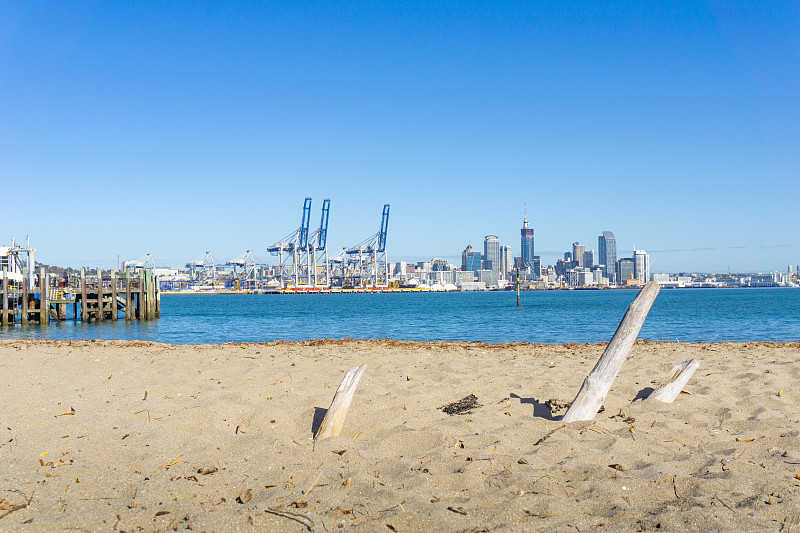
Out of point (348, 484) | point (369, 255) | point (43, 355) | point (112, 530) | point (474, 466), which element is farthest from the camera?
point (369, 255)

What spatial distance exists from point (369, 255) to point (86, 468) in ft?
454

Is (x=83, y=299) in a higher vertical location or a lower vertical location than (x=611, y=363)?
lower

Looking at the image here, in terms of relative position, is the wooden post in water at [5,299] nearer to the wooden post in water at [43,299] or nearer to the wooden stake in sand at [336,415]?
the wooden post in water at [43,299]

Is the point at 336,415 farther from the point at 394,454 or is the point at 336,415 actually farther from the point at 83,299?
the point at 83,299

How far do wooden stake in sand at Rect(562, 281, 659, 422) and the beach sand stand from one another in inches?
7.6

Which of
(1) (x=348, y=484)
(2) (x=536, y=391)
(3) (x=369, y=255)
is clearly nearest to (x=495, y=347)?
(2) (x=536, y=391)

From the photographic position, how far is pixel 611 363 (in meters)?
4.84

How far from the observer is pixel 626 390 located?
6.16 m

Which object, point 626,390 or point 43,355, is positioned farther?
point 43,355

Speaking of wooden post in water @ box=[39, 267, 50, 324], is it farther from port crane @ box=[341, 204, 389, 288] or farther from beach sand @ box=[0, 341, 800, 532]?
port crane @ box=[341, 204, 389, 288]

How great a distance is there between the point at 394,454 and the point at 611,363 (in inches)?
80.3

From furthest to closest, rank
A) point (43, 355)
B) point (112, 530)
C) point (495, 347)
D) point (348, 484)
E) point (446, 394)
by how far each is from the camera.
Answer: point (495, 347) < point (43, 355) < point (446, 394) < point (348, 484) < point (112, 530)

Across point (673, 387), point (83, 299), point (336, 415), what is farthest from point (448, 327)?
point (336, 415)

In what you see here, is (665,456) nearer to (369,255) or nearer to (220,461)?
(220,461)
